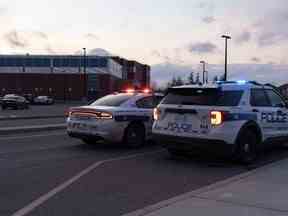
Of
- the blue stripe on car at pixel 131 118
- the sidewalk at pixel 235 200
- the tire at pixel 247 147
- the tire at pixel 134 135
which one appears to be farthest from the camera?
the tire at pixel 134 135

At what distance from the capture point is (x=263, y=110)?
1186 cm

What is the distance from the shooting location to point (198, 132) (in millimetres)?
10836

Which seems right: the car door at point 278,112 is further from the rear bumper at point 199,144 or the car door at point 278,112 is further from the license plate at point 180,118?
the license plate at point 180,118

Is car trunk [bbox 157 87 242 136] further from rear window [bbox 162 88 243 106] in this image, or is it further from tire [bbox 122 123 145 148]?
tire [bbox 122 123 145 148]

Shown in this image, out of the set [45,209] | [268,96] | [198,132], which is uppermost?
[268,96]

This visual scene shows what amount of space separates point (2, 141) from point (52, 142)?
1.45 meters

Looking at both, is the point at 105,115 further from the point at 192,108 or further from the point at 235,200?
the point at 235,200

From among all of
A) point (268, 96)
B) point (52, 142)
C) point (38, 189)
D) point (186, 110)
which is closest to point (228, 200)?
point (38, 189)

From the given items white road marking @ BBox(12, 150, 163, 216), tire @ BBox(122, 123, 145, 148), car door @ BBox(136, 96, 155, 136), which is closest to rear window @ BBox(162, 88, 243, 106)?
white road marking @ BBox(12, 150, 163, 216)

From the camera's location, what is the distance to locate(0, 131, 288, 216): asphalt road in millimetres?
7465

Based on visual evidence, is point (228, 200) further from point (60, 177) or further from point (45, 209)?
point (60, 177)

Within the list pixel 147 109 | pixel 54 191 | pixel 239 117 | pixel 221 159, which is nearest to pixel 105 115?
pixel 147 109

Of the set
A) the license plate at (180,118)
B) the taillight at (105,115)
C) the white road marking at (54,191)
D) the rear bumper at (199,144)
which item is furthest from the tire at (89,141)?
the license plate at (180,118)

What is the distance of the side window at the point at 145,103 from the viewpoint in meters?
14.1
